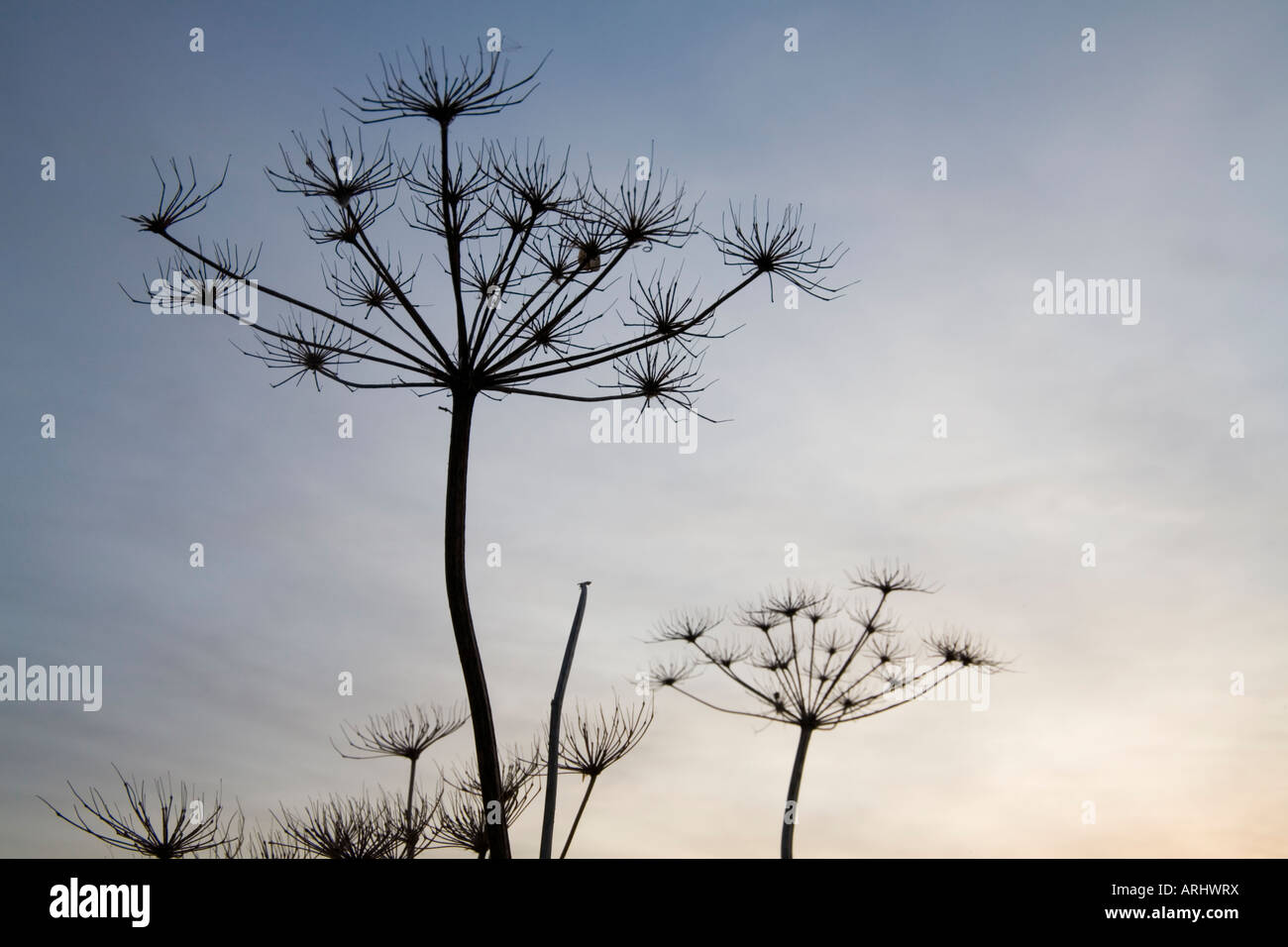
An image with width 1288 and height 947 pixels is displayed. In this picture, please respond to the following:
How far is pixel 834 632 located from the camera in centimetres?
1411

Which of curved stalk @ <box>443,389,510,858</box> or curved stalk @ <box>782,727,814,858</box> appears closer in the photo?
curved stalk @ <box>443,389,510,858</box>

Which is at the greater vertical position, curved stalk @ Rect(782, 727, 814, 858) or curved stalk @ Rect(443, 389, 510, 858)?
curved stalk @ Rect(443, 389, 510, 858)

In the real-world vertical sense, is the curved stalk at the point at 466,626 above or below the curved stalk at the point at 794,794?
above

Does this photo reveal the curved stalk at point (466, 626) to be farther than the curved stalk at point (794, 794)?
No

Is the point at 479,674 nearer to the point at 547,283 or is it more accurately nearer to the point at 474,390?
the point at 474,390

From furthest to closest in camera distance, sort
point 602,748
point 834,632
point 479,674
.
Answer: point 834,632, point 602,748, point 479,674

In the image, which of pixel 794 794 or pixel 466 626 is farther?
pixel 794 794
